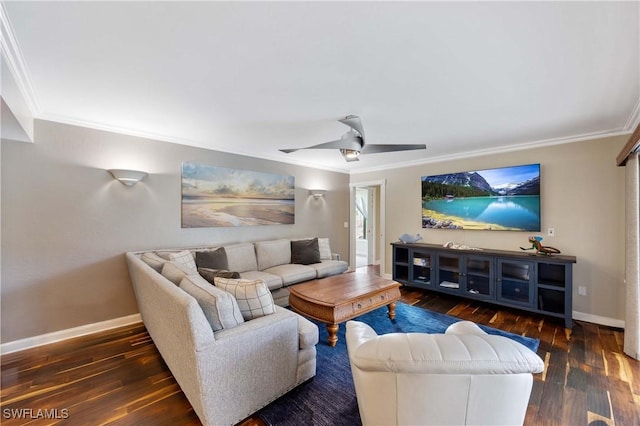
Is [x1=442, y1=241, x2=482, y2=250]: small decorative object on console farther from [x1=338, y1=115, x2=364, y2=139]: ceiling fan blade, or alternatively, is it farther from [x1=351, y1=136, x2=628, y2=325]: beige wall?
[x1=338, y1=115, x2=364, y2=139]: ceiling fan blade

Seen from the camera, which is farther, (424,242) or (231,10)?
(424,242)

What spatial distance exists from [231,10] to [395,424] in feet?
6.91

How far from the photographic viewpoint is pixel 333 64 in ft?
5.85

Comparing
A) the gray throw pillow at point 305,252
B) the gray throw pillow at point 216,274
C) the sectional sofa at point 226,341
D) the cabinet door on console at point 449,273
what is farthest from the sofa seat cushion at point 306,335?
the cabinet door on console at point 449,273

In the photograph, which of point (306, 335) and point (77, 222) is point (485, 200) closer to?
point (306, 335)

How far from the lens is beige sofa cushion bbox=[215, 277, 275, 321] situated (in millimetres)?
1868

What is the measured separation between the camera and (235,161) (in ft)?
13.5

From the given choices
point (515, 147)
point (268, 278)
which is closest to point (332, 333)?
point (268, 278)

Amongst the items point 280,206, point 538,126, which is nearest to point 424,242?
point 538,126

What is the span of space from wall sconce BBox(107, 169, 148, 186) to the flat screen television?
14.4ft

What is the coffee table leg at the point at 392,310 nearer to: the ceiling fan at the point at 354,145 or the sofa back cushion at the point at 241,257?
the ceiling fan at the point at 354,145

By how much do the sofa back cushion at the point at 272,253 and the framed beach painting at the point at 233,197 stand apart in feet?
1.38

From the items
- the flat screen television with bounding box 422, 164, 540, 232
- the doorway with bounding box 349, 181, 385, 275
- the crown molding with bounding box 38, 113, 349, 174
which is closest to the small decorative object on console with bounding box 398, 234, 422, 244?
the flat screen television with bounding box 422, 164, 540, 232

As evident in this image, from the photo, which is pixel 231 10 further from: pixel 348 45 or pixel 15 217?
pixel 15 217
